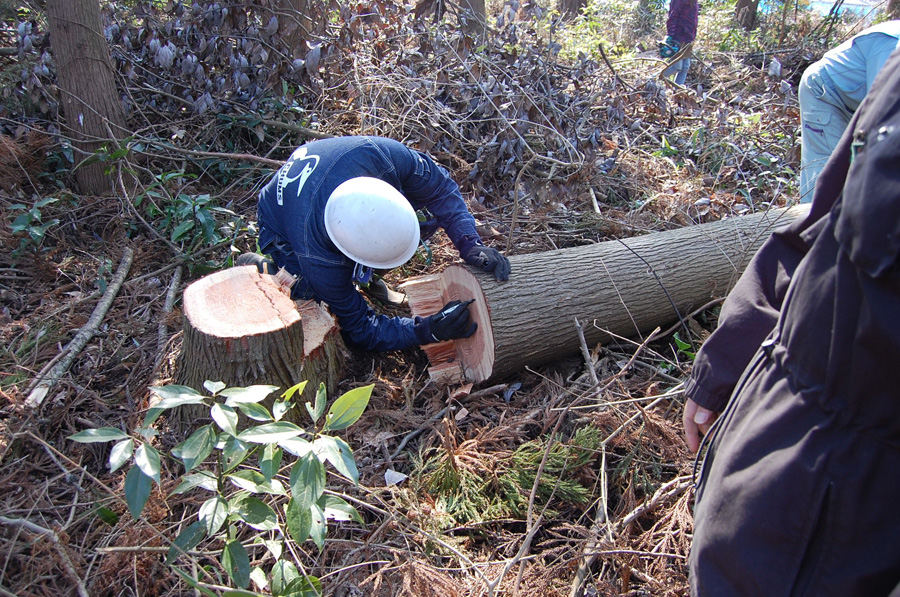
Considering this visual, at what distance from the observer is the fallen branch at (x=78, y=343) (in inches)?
100

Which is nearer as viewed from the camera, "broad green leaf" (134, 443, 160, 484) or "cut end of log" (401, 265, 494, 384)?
"broad green leaf" (134, 443, 160, 484)

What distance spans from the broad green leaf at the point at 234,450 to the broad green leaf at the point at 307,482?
176 mm

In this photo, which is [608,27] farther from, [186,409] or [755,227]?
[186,409]

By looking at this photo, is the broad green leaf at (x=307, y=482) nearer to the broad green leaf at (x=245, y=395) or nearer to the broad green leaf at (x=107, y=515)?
the broad green leaf at (x=245, y=395)

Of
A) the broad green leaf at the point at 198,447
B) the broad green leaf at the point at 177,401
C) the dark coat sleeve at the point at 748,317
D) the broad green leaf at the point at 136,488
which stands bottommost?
the broad green leaf at the point at 136,488

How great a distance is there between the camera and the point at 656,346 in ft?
9.96

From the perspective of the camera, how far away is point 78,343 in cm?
290

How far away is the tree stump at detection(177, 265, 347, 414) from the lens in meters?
2.36

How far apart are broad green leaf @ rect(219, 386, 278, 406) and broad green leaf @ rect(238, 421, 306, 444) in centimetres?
7

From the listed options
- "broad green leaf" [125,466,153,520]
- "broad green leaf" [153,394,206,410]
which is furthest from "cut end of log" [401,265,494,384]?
"broad green leaf" [125,466,153,520]

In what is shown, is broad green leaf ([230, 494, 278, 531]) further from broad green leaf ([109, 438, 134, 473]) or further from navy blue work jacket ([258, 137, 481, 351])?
navy blue work jacket ([258, 137, 481, 351])

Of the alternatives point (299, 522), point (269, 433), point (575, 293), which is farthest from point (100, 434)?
point (575, 293)

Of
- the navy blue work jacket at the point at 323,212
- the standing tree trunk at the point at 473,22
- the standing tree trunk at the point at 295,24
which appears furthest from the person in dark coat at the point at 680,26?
the navy blue work jacket at the point at 323,212

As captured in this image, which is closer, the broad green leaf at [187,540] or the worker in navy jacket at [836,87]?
the broad green leaf at [187,540]
